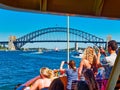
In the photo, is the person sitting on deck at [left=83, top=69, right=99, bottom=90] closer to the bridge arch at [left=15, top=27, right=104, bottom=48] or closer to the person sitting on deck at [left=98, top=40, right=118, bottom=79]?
the person sitting on deck at [left=98, top=40, right=118, bottom=79]

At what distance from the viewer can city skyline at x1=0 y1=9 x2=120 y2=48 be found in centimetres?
332

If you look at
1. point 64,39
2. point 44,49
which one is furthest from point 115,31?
point 44,49

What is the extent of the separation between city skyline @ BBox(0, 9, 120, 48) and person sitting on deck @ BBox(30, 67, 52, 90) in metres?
0.52

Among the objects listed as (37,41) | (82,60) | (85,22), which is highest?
(85,22)

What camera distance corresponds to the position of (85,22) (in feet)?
11.9

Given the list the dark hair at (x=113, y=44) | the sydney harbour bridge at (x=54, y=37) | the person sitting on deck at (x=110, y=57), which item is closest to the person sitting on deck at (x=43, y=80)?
the sydney harbour bridge at (x=54, y=37)

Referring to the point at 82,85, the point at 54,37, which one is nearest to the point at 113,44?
the point at 82,85

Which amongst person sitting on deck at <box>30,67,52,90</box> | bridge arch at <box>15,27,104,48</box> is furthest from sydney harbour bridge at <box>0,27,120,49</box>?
person sitting on deck at <box>30,67,52,90</box>

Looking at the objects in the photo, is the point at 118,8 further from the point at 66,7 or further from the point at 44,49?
the point at 44,49

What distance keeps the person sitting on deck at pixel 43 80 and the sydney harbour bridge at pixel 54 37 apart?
372 mm

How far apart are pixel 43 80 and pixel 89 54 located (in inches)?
28.0

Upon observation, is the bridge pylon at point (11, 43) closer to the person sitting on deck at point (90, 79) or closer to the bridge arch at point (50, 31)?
the bridge arch at point (50, 31)

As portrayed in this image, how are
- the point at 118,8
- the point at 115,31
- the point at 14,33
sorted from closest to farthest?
the point at 118,8 < the point at 14,33 < the point at 115,31

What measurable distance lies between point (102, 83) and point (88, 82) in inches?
7.3
